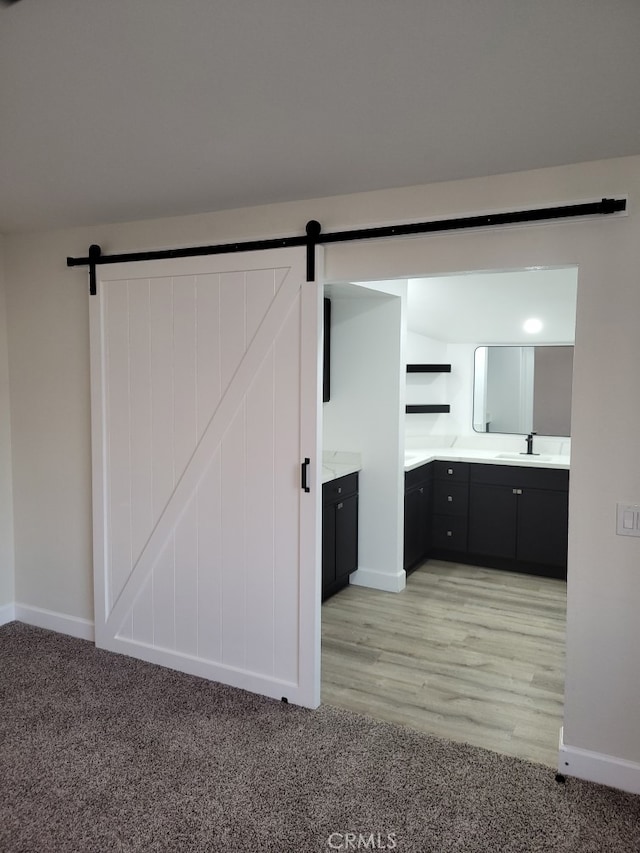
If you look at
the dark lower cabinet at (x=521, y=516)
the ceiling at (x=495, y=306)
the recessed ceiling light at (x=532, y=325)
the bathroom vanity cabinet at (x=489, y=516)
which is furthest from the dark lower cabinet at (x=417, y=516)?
the recessed ceiling light at (x=532, y=325)

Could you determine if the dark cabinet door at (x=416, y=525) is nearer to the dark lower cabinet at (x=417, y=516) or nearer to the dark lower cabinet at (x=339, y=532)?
the dark lower cabinet at (x=417, y=516)

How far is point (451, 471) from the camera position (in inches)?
198

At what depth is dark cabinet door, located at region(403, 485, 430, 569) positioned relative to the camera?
15.1 feet

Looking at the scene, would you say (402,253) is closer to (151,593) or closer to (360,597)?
(151,593)

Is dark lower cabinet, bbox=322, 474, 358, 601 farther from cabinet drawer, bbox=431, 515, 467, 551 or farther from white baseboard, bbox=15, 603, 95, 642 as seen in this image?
white baseboard, bbox=15, 603, 95, 642

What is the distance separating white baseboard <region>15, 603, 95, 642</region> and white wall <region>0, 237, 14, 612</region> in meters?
0.10

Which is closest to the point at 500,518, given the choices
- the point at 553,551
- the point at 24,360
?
the point at 553,551

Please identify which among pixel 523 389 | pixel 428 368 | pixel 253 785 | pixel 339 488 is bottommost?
pixel 253 785

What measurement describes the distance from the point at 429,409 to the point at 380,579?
168 cm

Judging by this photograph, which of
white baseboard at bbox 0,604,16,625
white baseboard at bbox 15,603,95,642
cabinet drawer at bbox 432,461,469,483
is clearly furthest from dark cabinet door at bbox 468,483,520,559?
white baseboard at bbox 0,604,16,625

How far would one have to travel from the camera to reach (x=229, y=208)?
118 inches

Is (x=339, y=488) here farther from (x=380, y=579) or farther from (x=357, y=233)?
(x=357, y=233)

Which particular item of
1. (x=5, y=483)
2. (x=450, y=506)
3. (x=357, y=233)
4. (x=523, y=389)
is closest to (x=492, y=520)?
(x=450, y=506)

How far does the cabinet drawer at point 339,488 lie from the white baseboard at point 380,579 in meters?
0.60
